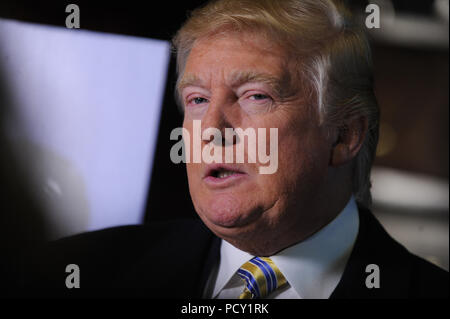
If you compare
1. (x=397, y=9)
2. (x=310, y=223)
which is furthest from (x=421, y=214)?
(x=397, y=9)

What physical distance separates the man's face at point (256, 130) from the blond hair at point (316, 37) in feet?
0.10

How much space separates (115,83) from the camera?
133cm

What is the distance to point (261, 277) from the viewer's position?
1.19 m

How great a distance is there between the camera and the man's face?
1097mm

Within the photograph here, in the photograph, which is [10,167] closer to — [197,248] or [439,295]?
[197,248]

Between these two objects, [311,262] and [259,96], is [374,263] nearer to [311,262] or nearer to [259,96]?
[311,262]

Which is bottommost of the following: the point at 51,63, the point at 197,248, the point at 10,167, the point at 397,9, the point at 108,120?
the point at 197,248

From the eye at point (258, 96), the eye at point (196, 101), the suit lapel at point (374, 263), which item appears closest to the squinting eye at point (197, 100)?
the eye at point (196, 101)

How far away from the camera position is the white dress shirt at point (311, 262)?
1.18 m

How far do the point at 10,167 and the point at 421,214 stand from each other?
110 centimetres

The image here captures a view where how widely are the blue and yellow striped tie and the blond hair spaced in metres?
0.35

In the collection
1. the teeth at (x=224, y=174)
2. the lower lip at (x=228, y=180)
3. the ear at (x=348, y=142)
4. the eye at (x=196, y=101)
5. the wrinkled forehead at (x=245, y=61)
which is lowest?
the lower lip at (x=228, y=180)

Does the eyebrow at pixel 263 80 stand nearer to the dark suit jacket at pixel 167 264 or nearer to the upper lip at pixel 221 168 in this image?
the upper lip at pixel 221 168

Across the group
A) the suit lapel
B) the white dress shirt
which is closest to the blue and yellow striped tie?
the white dress shirt
